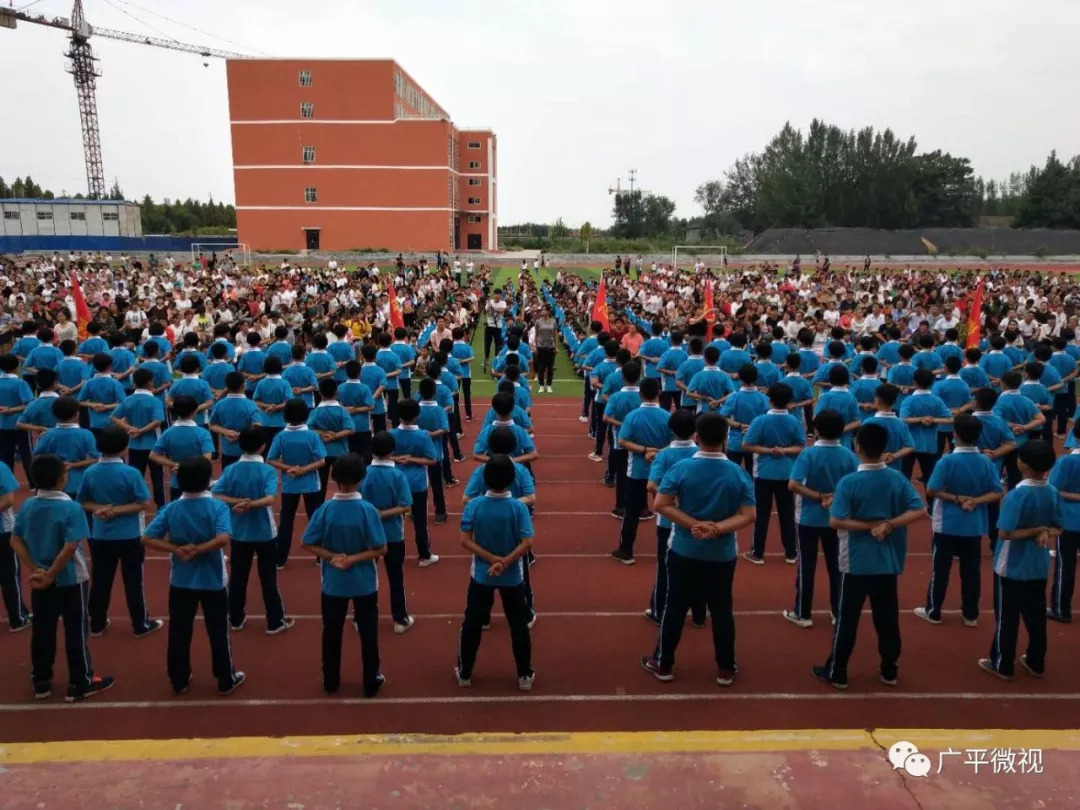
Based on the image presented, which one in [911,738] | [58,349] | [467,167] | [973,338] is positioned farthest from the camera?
[467,167]

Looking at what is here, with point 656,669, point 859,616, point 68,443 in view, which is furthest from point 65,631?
point 859,616

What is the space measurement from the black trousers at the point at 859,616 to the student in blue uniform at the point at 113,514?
5.00 meters

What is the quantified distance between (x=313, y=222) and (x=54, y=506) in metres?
61.4

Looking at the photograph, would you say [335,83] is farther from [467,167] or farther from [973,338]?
[973,338]

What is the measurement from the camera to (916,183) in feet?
261

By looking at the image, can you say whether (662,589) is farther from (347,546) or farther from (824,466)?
(347,546)

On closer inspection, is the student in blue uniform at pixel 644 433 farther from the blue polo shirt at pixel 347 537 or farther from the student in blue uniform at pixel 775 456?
the blue polo shirt at pixel 347 537

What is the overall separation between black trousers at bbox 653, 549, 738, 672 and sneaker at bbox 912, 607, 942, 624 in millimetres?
2216

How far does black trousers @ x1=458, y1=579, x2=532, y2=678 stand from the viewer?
511 centimetres

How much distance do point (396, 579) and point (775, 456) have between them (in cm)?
358

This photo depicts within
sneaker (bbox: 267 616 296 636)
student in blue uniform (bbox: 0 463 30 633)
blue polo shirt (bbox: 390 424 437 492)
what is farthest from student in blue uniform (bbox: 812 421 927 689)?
student in blue uniform (bbox: 0 463 30 633)

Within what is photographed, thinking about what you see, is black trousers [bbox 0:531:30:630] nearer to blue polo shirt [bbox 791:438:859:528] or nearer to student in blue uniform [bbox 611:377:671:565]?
student in blue uniform [bbox 611:377:671:565]

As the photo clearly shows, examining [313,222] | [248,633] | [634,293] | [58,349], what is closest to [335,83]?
[313,222]

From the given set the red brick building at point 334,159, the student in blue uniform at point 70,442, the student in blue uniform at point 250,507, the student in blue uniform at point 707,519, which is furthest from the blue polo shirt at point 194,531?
the red brick building at point 334,159
